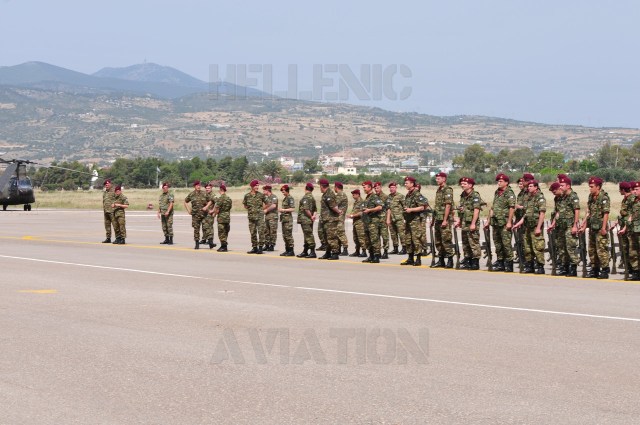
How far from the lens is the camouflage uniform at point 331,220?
2184 centimetres

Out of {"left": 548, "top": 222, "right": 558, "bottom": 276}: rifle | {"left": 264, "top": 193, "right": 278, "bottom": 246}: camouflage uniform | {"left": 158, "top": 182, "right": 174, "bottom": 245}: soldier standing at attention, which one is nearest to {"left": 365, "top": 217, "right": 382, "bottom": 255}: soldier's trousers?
{"left": 264, "top": 193, "right": 278, "bottom": 246}: camouflage uniform

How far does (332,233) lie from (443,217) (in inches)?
139

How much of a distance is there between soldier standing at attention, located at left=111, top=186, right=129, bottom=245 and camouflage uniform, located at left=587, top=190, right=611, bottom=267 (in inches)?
520

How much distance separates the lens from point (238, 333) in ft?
36.0

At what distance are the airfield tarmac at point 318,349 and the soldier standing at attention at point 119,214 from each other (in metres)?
8.62

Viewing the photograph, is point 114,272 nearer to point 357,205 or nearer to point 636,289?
point 357,205

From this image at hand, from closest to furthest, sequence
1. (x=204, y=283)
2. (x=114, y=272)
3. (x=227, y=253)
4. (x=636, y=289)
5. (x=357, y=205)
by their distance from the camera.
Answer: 1. (x=636, y=289)
2. (x=204, y=283)
3. (x=114, y=272)
4. (x=357, y=205)
5. (x=227, y=253)

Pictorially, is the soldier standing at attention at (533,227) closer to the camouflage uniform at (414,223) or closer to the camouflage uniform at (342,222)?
the camouflage uniform at (414,223)

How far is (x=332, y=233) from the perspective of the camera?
2191 cm

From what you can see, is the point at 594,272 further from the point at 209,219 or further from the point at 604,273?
the point at 209,219

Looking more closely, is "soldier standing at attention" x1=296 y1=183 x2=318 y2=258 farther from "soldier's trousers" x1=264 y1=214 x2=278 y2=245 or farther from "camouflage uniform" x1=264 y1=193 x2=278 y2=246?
"soldier's trousers" x1=264 y1=214 x2=278 y2=245

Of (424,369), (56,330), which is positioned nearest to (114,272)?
(56,330)

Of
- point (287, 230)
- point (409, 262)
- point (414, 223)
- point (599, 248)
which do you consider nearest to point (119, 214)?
point (287, 230)

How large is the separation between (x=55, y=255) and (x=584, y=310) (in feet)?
46.3
